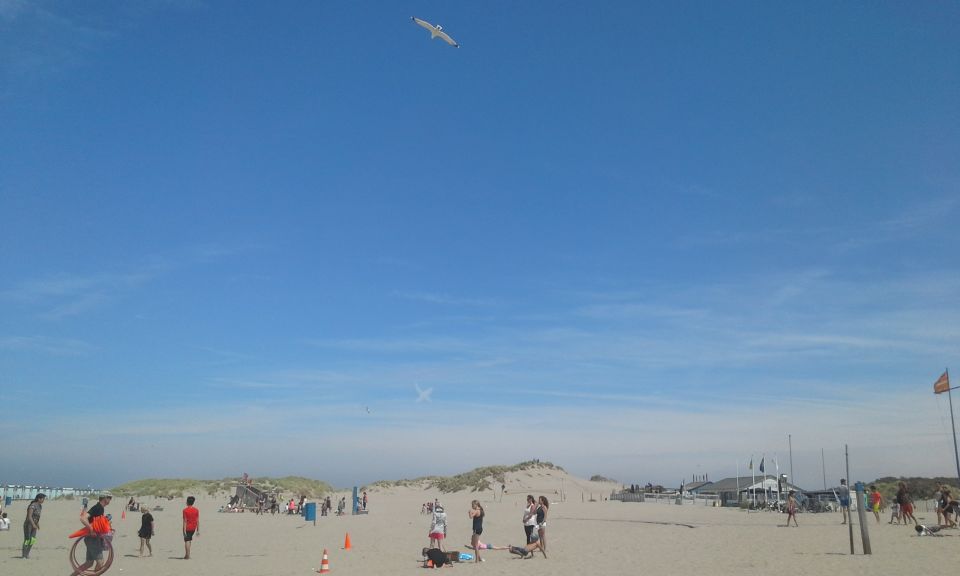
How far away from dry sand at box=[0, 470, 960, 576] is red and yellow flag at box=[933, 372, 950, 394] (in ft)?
46.7

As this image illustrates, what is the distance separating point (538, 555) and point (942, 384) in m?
32.6

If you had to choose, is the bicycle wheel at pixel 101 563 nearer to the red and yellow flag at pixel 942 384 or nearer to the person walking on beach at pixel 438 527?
the person walking on beach at pixel 438 527

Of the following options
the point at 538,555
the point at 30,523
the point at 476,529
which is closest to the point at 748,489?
the point at 538,555

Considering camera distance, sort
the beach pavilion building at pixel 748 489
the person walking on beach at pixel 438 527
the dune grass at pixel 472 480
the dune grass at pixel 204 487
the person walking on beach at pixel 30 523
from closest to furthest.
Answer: the person walking on beach at pixel 30 523, the person walking on beach at pixel 438 527, the beach pavilion building at pixel 748 489, the dune grass at pixel 204 487, the dune grass at pixel 472 480

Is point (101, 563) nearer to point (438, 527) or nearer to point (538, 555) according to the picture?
point (438, 527)

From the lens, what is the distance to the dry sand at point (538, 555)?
580 inches

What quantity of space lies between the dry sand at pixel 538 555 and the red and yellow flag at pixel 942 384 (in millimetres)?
14246

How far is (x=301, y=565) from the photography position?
15.9 m

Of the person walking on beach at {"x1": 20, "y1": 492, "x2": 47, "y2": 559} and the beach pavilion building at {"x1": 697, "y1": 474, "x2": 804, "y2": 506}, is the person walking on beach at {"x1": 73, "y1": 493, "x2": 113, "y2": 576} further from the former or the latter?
the beach pavilion building at {"x1": 697, "y1": 474, "x2": 804, "y2": 506}

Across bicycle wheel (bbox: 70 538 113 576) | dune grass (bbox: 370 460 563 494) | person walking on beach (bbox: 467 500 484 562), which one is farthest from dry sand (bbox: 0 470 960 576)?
dune grass (bbox: 370 460 563 494)

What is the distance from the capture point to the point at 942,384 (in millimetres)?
38625

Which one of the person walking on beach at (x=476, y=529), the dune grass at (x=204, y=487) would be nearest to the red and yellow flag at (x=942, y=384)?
the person walking on beach at (x=476, y=529)

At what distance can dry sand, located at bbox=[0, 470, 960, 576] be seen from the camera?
14.7 meters

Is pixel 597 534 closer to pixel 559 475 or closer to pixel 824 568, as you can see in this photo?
pixel 824 568
